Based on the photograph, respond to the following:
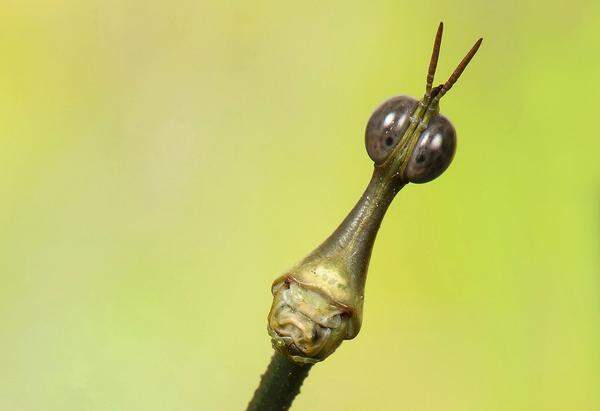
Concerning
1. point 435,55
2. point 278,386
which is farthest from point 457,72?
point 278,386

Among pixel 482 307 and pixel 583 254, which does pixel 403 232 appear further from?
pixel 583 254

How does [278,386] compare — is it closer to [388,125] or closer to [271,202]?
[388,125]

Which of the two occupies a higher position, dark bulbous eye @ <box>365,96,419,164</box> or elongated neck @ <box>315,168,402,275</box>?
dark bulbous eye @ <box>365,96,419,164</box>

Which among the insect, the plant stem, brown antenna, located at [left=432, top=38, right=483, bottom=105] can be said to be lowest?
the plant stem

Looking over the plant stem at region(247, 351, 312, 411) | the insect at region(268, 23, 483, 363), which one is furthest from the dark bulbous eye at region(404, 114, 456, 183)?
the plant stem at region(247, 351, 312, 411)

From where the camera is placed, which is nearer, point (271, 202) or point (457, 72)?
point (457, 72)

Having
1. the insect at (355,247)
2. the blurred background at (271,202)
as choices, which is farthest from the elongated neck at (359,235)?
the blurred background at (271,202)

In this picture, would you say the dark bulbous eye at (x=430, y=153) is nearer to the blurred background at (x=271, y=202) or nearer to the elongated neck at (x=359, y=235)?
the elongated neck at (x=359, y=235)

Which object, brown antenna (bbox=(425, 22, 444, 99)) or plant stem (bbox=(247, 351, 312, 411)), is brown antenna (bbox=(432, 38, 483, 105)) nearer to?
brown antenna (bbox=(425, 22, 444, 99))
